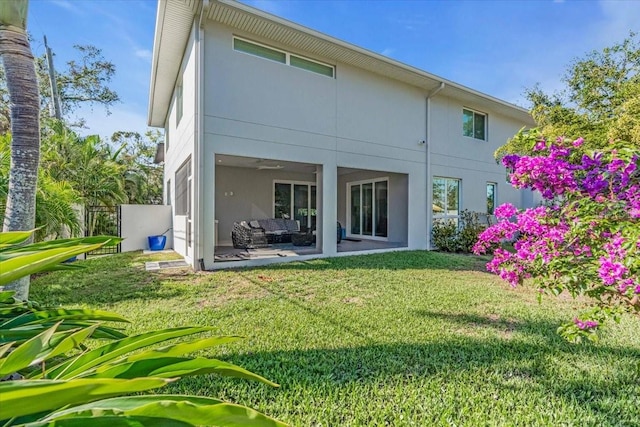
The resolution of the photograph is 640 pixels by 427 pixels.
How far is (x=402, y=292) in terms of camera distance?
6109 mm

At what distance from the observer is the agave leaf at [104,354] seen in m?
1.05

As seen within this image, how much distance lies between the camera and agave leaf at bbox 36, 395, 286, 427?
A: 772 millimetres

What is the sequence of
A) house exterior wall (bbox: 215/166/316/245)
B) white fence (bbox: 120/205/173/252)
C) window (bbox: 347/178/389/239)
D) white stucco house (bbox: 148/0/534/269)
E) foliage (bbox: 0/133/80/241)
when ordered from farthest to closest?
1. window (bbox: 347/178/389/239)
2. house exterior wall (bbox: 215/166/316/245)
3. white fence (bbox: 120/205/173/252)
4. white stucco house (bbox: 148/0/534/269)
5. foliage (bbox: 0/133/80/241)

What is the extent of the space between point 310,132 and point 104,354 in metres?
8.58

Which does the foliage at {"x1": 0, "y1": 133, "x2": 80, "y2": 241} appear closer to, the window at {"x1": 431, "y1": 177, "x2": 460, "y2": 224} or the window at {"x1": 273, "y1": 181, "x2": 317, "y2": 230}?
the window at {"x1": 273, "y1": 181, "x2": 317, "y2": 230}

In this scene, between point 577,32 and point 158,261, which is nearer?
point 158,261

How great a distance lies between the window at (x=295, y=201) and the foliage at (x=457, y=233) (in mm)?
5384

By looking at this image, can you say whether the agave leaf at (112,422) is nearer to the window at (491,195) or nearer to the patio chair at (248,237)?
the patio chair at (248,237)

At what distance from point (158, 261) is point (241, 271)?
117 inches

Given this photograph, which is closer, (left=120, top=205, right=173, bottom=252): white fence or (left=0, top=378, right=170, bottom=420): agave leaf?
(left=0, top=378, right=170, bottom=420): agave leaf

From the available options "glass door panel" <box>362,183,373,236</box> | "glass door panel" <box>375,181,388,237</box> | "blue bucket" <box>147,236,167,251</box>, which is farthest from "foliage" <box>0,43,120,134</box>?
"glass door panel" <box>375,181,388,237</box>

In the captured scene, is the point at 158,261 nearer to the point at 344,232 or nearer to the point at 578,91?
the point at 344,232

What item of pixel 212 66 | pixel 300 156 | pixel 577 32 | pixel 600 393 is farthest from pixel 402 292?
pixel 577 32

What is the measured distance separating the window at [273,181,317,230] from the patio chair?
3.05m
